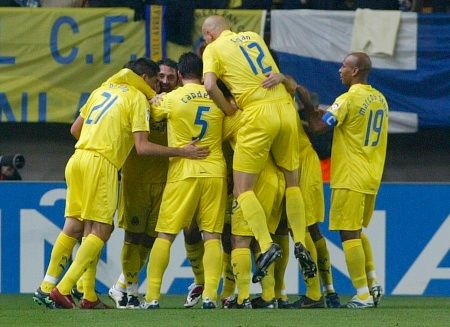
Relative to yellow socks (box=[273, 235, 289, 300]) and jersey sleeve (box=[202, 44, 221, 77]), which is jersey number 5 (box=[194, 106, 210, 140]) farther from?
yellow socks (box=[273, 235, 289, 300])

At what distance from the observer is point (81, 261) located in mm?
10188

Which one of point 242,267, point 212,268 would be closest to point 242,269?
point 242,267

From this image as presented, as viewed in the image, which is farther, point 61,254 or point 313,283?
point 313,283

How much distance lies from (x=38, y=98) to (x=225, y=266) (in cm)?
439

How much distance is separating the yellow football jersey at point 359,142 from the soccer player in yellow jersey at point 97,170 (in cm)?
109

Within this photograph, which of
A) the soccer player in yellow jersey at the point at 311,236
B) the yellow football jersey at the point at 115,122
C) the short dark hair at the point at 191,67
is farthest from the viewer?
the soccer player in yellow jersey at the point at 311,236

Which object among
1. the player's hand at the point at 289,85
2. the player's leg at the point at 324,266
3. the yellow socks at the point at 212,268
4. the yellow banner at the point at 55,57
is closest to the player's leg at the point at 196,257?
the yellow socks at the point at 212,268

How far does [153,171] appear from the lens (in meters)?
11.0

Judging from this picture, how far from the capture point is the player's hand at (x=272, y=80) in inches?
408

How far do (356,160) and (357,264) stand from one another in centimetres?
80

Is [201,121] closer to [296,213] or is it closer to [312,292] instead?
[296,213]

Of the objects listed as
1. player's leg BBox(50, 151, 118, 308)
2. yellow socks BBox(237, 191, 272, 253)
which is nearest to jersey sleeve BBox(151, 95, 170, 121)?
player's leg BBox(50, 151, 118, 308)

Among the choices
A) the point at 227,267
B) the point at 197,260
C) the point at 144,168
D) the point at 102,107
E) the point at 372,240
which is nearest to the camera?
the point at 102,107

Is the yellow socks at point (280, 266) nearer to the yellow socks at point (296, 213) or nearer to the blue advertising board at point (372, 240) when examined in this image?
the yellow socks at point (296, 213)
